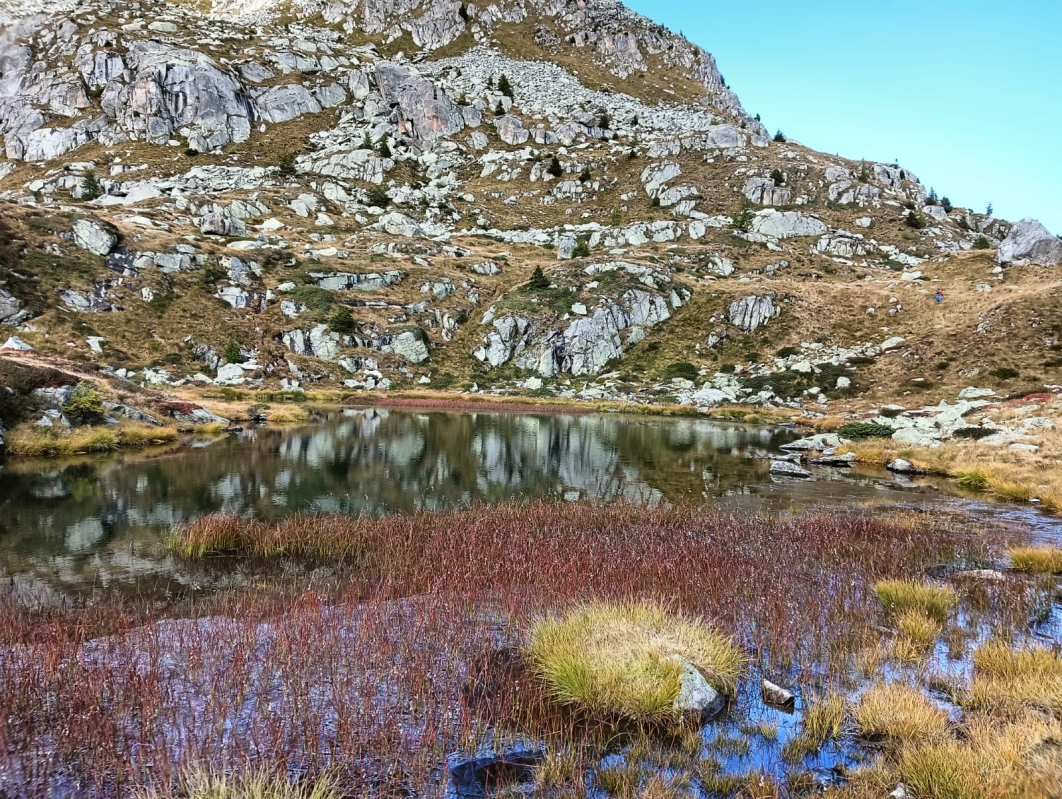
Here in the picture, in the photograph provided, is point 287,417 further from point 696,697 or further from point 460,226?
point 460,226

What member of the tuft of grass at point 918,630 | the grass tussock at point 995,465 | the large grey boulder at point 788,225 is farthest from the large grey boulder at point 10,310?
the large grey boulder at point 788,225

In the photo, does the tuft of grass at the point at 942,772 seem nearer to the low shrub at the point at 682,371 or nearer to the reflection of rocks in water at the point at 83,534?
the reflection of rocks in water at the point at 83,534

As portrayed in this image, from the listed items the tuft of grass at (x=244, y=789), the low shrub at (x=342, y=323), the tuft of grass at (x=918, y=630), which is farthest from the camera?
the low shrub at (x=342, y=323)

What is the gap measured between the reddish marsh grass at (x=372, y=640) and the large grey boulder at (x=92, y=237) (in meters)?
76.8

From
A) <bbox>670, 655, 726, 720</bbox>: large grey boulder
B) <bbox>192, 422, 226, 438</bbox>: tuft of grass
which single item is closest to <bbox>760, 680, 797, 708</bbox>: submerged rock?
<bbox>670, 655, 726, 720</bbox>: large grey boulder

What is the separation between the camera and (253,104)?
143750mm

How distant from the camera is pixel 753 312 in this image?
8031 cm

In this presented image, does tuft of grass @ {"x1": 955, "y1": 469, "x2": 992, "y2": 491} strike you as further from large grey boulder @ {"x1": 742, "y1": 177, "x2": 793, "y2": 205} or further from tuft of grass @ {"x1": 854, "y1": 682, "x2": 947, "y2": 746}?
large grey boulder @ {"x1": 742, "y1": 177, "x2": 793, "y2": 205}

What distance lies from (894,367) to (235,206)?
4302 inches

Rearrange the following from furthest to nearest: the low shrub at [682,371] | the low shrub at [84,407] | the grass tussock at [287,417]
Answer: the low shrub at [682,371] < the grass tussock at [287,417] < the low shrub at [84,407]

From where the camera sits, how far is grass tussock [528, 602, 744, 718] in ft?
18.4

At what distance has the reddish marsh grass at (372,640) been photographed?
4.72m

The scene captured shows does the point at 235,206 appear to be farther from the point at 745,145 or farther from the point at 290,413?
the point at 745,145

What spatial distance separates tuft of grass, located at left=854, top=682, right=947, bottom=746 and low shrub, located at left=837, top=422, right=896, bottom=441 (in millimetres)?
35806
